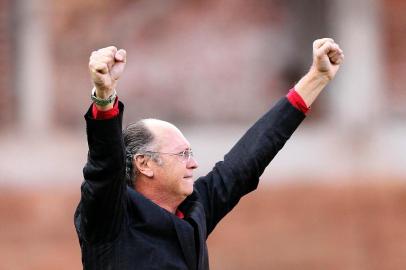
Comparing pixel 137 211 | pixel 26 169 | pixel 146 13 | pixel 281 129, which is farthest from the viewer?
pixel 146 13

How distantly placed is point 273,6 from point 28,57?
66.8 inches

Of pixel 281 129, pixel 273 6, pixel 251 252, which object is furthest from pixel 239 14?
pixel 281 129

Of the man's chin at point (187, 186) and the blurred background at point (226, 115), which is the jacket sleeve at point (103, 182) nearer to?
the man's chin at point (187, 186)

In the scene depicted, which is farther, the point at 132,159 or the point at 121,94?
the point at 121,94

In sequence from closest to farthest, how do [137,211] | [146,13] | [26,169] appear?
[137,211] → [26,169] → [146,13]

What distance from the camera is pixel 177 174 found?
5375 millimetres

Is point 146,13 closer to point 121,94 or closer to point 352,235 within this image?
point 121,94

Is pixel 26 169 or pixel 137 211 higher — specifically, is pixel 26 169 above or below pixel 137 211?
below

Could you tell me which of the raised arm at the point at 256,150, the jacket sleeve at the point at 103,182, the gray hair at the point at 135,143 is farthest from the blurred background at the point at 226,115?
the jacket sleeve at the point at 103,182

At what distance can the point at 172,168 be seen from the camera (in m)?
5.38

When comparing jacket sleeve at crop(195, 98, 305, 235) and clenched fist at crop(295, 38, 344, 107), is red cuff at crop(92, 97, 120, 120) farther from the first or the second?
clenched fist at crop(295, 38, 344, 107)

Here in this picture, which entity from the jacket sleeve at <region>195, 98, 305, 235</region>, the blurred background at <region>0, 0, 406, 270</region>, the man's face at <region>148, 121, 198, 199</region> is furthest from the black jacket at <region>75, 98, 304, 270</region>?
the blurred background at <region>0, 0, 406, 270</region>

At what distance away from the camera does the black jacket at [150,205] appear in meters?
5.02

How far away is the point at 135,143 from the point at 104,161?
0.43 m
